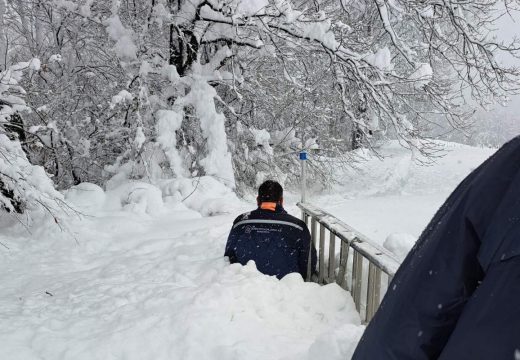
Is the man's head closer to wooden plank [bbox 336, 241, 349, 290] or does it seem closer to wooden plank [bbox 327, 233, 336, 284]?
wooden plank [bbox 327, 233, 336, 284]

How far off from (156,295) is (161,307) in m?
0.33

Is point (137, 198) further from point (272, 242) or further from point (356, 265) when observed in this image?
point (356, 265)

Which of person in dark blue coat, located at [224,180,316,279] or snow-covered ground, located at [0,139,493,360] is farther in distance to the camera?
person in dark blue coat, located at [224,180,316,279]

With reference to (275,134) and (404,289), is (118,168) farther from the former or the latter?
(404,289)

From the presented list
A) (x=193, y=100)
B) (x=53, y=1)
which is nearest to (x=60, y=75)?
(x=53, y=1)

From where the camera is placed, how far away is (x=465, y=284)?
93cm

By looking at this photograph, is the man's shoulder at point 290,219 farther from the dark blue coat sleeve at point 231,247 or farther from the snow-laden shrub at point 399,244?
the snow-laden shrub at point 399,244

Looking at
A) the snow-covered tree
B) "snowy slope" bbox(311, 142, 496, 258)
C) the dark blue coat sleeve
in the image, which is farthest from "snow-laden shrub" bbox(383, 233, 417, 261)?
the snow-covered tree

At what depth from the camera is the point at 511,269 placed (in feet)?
2.60

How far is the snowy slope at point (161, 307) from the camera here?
3055 mm

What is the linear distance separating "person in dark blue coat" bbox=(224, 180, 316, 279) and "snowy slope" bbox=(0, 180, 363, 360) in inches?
7.6

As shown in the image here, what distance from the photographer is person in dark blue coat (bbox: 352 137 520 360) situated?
2.61 feet

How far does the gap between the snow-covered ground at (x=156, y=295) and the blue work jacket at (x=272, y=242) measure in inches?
7.5

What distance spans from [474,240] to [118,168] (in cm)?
991
